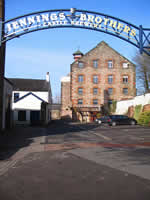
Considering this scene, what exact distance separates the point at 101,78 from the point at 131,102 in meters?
11.6

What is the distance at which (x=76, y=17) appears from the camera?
14.1 m

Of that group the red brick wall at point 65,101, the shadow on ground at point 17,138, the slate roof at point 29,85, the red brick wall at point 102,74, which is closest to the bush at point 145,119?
the shadow on ground at point 17,138

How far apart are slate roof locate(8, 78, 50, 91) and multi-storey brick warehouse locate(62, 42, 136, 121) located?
20.8 ft

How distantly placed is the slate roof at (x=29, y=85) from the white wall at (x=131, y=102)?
13560mm

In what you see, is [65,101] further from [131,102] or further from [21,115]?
[131,102]

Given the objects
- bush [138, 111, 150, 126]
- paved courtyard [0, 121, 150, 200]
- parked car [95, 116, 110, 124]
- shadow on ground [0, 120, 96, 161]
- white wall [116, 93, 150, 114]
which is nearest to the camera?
paved courtyard [0, 121, 150, 200]

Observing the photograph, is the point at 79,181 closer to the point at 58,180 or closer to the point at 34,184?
the point at 58,180

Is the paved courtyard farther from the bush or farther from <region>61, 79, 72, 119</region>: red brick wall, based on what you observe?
<region>61, 79, 72, 119</region>: red brick wall

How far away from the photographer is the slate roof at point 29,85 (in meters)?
41.2

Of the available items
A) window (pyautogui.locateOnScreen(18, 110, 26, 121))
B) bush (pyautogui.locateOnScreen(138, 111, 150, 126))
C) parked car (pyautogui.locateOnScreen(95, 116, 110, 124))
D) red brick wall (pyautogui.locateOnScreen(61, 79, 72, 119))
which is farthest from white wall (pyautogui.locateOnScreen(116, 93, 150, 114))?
window (pyautogui.locateOnScreen(18, 110, 26, 121))

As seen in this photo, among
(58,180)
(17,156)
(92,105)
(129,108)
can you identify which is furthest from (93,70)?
(58,180)

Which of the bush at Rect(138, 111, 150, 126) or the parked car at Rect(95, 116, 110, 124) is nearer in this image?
the bush at Rect(138, 111, 150, 126)

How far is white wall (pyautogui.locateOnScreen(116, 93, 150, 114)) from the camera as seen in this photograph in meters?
31.3

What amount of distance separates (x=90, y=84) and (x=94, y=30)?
32608 millimetres
